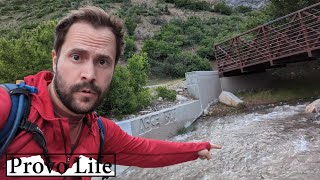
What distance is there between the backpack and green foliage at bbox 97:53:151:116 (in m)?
7.56

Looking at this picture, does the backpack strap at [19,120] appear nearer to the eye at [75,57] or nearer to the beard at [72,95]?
the beard at [72,95]

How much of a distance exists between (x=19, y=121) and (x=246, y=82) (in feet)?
45.3

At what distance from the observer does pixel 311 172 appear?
5.49 m

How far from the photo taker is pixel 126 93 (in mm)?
9312

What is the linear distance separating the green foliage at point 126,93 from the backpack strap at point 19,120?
24.8ft

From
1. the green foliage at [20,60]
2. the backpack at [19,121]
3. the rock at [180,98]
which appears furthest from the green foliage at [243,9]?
the backpack at [19,121]

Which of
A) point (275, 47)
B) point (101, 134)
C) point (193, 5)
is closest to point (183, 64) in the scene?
point (275, 47)

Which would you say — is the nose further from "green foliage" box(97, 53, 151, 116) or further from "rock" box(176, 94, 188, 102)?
"rock" box(176, 94, 188, 102)

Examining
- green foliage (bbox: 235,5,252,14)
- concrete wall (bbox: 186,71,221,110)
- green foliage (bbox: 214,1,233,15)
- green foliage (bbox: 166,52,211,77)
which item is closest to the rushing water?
concrete wall (bbox: 186,71,221,110)

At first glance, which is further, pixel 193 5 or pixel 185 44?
pixel 193 5

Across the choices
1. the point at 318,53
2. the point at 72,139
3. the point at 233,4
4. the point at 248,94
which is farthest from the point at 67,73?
the point at 233,4

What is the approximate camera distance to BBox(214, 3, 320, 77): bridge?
33.9ft

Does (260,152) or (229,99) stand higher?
(229,99)

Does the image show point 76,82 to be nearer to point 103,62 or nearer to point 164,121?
point 103,62
